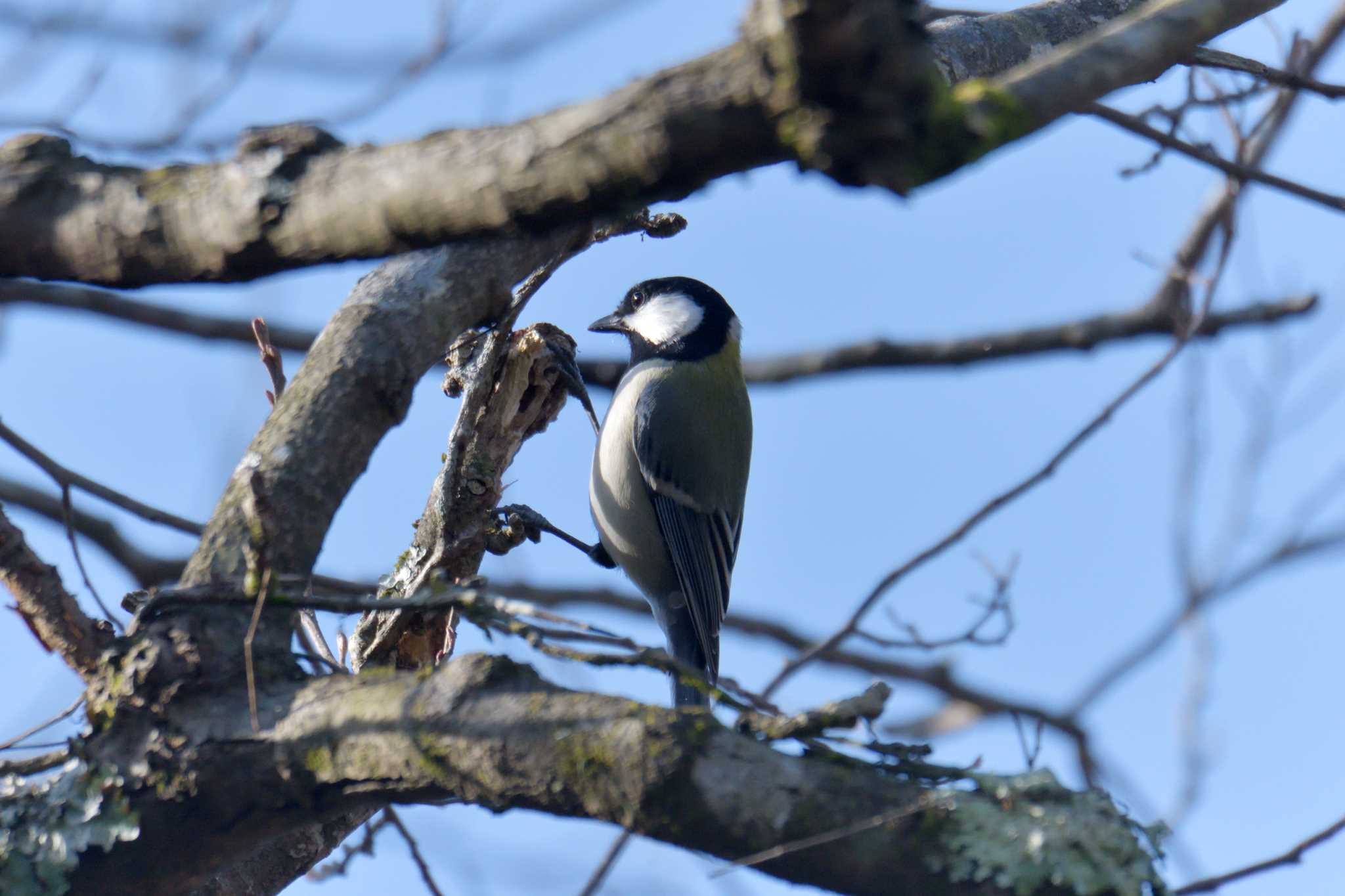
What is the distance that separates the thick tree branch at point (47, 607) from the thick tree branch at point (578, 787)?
0.26 meters

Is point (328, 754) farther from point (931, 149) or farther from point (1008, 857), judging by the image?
point (931, 149)

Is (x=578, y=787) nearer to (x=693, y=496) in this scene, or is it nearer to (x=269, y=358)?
(x=269, y=358)

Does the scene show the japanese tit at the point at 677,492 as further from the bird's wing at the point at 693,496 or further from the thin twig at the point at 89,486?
the thin twig at the point at 89,486

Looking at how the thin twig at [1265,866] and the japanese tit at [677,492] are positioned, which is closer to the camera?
the thin twig at [1265,866]

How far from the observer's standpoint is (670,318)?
4992 millimetres

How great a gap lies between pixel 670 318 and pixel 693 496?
3.11ft

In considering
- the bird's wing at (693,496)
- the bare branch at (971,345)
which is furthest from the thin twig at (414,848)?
the bare branch at (971,345)

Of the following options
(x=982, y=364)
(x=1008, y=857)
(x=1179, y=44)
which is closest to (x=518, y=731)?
(x=1008, y=857)

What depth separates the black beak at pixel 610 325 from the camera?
5066 mm

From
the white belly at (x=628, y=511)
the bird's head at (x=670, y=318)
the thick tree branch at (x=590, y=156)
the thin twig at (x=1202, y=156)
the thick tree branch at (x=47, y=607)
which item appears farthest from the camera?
the bird's head at (x=670, y=318)

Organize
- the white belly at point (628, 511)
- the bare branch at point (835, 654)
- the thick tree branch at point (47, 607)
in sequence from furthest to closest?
the bare branch at point (835, 654) → the white belly at point (628, 511) → the thick tree branch at point (47, 607)

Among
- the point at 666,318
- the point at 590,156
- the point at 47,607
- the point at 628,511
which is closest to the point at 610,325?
the point at 666,318

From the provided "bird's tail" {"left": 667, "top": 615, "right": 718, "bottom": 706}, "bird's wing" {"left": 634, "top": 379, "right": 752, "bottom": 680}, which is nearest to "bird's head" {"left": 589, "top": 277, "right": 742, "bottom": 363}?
"bird's wing" {"left": 634, "top": 379, "right": 752, "bottom": 680}

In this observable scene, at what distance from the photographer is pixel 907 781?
1431mm
